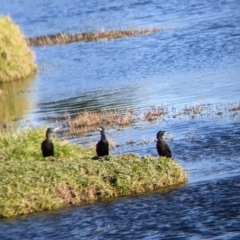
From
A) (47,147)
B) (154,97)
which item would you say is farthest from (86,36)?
(47,147)

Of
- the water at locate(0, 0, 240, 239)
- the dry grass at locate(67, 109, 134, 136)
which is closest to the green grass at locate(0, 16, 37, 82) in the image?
the water at locate(0, 0, 240, 239)

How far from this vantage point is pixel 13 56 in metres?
38.4

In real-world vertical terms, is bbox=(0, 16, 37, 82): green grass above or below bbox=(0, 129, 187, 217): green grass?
above

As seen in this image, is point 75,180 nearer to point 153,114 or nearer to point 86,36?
point 153,114

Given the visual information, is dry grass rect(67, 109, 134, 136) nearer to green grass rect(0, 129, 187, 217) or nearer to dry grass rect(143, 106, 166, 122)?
dry grass rect(143, 106, 166, 122)

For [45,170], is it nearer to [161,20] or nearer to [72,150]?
[72,150]

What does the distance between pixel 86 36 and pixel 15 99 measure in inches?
669

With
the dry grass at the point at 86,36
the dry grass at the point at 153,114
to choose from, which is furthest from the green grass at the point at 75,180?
the dry grass at the point at 86,36

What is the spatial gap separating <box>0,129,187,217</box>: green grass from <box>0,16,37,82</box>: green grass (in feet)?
65.2

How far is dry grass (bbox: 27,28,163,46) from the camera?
4862cm

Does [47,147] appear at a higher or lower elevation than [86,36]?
lower

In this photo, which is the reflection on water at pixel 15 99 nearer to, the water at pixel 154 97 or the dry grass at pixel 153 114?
the water at pixel 154 97

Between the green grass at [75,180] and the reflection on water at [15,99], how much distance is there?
36.5 feet

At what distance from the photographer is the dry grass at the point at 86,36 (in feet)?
160
